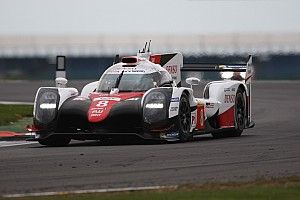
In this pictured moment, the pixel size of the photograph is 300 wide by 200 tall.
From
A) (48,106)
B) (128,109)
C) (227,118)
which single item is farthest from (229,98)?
(48,106)

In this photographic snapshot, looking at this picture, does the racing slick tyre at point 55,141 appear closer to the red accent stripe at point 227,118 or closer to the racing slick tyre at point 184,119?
the racing slick tyre at point 184,119

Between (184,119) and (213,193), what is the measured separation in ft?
27.6

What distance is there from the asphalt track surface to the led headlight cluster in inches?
19.4

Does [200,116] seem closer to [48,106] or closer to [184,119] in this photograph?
[184,119]

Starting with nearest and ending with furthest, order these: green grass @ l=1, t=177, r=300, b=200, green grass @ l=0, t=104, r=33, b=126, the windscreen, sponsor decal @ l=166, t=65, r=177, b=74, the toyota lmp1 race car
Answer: green grass @ l=1, t=177, r=300, b=200 → the toyota lmp1 race car → the windscreen → sponsor decal @ l=166, t=65, r=177, b=74 → green grass @ l=0, t=104, r=33, b=126

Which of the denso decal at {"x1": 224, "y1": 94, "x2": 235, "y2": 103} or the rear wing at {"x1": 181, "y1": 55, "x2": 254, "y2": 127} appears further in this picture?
the rear wing at {"x1": 181, "y1": 55, "x2": 254, "y2": 127}

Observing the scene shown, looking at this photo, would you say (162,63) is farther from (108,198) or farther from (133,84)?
(108,198)

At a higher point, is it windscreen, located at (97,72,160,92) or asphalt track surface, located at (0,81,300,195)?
windscreen, located at (97,72,160,92)

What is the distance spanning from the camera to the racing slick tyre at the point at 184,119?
2000 centimetres

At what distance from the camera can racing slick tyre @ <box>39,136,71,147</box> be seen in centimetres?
2000

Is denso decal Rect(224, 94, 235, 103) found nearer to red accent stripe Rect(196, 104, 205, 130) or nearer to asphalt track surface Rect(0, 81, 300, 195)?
asphalt track surface Rect(0, 81, 300, 195)

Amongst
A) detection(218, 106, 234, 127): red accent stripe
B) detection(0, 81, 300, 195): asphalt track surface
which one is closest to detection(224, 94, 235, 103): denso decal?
detection(218, 106, 234, 127): red accent stripe

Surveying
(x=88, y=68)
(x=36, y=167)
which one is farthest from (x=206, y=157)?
(x=88, y=68)

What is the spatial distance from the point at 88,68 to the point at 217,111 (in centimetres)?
3306
